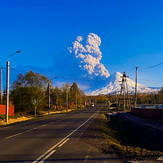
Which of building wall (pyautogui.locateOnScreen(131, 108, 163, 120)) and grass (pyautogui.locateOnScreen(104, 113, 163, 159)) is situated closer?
grass (pyautogui.locateOnScreen(104, 113, 163, 159))

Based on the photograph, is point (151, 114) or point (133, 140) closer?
point (133, 140)

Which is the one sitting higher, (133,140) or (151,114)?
(151,114)

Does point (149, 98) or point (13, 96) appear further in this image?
point (149, 98)

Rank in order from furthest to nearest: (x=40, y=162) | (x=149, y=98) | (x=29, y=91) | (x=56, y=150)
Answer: (x=149, y=98), (x=29, y=91), (x=56, y=150), (x=40, y=162)

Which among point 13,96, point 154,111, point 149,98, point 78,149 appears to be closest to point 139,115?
point 154,111

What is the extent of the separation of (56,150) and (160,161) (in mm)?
4224

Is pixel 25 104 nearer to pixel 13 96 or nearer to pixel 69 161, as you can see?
pixel 13 96

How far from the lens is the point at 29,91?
5597 centimetres

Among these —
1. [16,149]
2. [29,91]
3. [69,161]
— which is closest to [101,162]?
[69,161]

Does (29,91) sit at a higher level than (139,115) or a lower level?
higher

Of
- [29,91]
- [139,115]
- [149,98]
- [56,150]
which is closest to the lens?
[56,150]

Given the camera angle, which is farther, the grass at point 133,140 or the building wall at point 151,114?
the building wall at point 151,114

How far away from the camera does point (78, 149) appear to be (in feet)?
34.1

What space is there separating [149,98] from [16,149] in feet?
389
